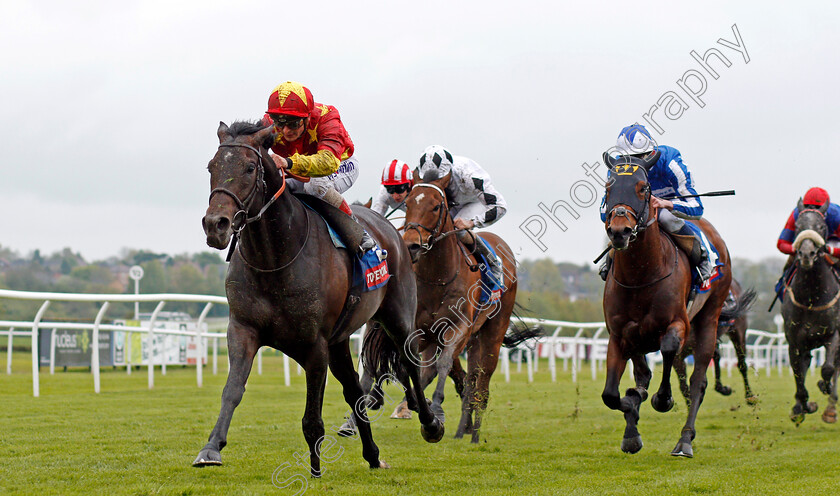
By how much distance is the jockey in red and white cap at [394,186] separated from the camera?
7328 millimetres

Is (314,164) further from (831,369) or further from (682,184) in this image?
(831,369)

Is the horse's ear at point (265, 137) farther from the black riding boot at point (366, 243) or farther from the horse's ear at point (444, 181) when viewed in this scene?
the horse's ear at point (444, 181)

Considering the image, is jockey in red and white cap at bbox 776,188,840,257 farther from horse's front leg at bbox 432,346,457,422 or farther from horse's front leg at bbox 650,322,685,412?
horse's front leg at bbox 432,346,457,422

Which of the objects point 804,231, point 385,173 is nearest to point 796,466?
point 804,231

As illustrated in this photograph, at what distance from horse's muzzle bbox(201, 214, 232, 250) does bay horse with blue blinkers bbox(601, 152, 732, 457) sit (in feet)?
8.56

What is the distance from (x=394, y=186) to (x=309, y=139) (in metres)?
2.53

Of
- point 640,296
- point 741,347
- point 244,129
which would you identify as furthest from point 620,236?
point 741,347

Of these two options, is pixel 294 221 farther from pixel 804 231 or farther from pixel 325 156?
pixel 804 231

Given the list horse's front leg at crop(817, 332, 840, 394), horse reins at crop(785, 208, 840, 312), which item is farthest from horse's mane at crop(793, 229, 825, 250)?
horse's front leg at crop(817, 332, 840, 394)

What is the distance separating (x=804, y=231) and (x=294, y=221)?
5602 mm

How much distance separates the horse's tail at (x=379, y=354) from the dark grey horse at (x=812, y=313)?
416 centimetres

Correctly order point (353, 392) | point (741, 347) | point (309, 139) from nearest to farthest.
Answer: point (309, 139)
point (353, 392)
point (741, 347)

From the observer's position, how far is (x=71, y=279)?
39406 mm

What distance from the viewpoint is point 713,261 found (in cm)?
650
